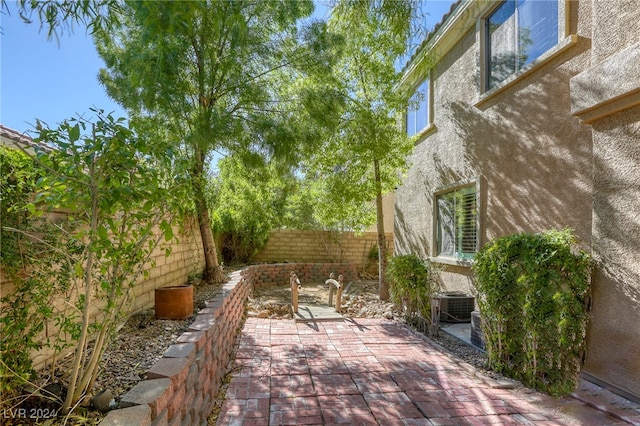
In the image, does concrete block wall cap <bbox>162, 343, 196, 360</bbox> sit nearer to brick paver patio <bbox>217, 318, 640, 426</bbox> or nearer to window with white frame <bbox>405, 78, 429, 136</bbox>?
brick paver patio <bbox>217, 318, 640, 426</bbox>

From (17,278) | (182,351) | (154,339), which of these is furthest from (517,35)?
(17,278)

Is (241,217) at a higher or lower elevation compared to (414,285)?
higher

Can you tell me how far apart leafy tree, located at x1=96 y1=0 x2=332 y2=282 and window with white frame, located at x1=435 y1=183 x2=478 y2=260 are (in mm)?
3388

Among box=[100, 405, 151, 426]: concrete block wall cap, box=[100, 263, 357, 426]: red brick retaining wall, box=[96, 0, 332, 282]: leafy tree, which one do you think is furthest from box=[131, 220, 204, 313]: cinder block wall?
box=[100, 405, 151, 426]: concrete block wall cap

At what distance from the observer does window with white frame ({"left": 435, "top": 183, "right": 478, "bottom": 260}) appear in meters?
7.15

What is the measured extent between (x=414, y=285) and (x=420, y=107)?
524 centimetres

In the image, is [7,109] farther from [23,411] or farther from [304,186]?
[304,186]

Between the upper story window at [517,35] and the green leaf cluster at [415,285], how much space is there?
3581 mm

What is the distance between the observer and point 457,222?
769 centimetres

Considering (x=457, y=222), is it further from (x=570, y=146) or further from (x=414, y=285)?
(x=570, y=146)

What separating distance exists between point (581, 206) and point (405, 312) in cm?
382

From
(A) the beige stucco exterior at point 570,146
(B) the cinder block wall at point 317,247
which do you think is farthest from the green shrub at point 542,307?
(B) the cinder block wall at point 317,247

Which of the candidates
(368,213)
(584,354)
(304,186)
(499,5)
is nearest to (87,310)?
(584,354)

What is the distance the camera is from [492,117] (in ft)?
21.1
